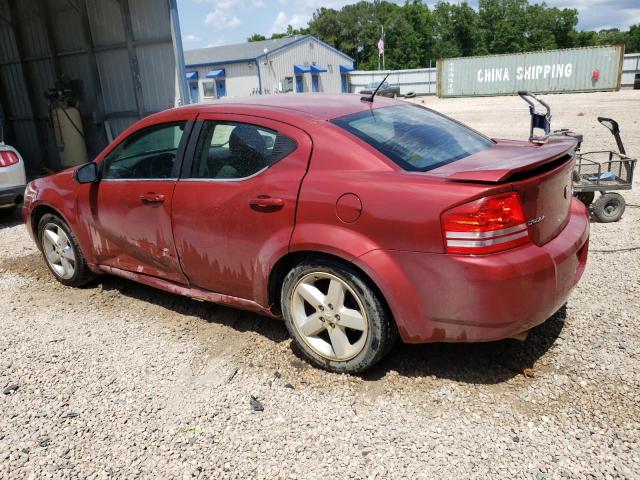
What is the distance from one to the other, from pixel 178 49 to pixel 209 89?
111 ft

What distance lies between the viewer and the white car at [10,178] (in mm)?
7191

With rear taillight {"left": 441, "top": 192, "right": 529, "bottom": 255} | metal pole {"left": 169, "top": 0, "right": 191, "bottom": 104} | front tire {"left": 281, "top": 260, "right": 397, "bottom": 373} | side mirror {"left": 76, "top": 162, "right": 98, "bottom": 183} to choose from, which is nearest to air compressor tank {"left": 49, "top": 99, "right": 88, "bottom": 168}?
metal pole {"left": 169, "top": 0, "right": 191, "bottom": 104}

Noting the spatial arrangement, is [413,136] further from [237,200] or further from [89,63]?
[89,63]

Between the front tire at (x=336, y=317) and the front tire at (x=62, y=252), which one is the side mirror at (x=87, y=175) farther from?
the front tire at (x=336, y=317)

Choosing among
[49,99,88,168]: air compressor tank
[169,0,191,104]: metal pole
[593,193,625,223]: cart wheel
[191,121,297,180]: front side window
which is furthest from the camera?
[49,99,88,168]: air compressor tank

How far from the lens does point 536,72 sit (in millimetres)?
40188

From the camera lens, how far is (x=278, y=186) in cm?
312

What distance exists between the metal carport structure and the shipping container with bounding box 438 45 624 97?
115ft

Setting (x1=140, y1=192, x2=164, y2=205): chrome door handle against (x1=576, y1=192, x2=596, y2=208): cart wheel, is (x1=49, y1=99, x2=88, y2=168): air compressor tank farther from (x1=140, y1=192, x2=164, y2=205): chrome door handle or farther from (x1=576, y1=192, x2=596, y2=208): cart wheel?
(x1=576, y1=192, x2=596, y2=208): cart wheel

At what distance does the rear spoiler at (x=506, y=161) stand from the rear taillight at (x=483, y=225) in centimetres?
11

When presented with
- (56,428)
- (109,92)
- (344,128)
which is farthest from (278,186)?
(109,92)

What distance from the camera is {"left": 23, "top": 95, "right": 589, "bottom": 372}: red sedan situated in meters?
2.62

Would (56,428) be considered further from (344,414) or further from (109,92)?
(109,92)

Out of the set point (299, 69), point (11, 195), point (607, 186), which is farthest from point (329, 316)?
point (299, 69)
